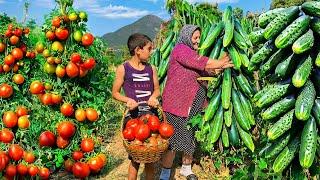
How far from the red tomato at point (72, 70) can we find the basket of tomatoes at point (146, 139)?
50.9 inches

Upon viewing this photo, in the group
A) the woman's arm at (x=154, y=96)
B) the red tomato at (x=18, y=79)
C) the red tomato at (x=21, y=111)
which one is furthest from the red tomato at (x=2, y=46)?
the woman's arm at (x=154, y=96)

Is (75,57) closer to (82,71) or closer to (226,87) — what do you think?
(82,71)

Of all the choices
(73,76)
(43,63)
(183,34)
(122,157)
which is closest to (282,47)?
(183,34)

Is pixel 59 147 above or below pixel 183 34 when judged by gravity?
below

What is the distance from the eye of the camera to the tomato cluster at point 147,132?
465cm

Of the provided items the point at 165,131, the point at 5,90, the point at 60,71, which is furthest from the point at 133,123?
the point at 5,90

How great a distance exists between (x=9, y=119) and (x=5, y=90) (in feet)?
1.17

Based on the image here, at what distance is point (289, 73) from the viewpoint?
3.11 meters

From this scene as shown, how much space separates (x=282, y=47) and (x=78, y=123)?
11.8ft

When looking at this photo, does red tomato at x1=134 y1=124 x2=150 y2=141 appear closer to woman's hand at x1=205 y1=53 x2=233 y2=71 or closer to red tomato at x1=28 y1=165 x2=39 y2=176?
woman's hand at x1=205 y1=53 x2=233 y2=71

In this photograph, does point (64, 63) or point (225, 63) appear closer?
point (225, 63)

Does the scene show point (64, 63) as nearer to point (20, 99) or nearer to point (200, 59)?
point (20, 99)

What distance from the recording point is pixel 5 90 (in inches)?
235

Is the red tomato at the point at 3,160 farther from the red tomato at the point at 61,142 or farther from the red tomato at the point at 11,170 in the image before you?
the red tomato at the point at 61,142
